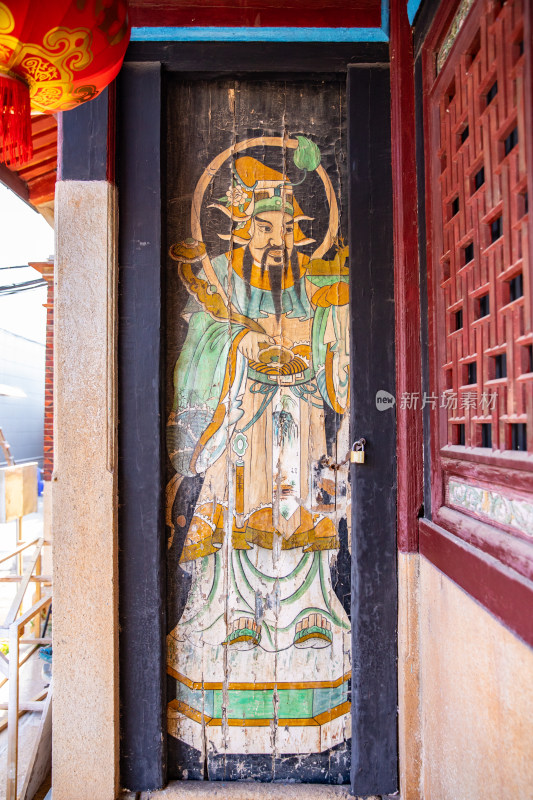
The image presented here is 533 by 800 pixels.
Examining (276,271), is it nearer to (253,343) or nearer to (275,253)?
(275,253)

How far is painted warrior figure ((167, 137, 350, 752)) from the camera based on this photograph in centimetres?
185

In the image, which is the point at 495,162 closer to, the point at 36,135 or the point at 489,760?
the point at 489,760

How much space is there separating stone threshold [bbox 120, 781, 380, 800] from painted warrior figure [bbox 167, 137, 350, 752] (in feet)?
0.51

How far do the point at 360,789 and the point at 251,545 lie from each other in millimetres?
951

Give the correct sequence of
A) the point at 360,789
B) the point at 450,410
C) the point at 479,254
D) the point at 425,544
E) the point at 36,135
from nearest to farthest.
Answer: the point at 479,254 → the point at 450,410 → the point at 425,544 → the point at 360,789 → the point at 36,135

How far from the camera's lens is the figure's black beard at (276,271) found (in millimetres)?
1906

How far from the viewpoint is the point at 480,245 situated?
1.30 metres

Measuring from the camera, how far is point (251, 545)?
1.86 m

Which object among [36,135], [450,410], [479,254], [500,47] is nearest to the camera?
[500,47]

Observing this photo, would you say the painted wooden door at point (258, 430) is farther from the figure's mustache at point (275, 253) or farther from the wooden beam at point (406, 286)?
the wooden beam at point (406, 286)

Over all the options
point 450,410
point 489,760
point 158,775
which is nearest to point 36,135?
point 450,410

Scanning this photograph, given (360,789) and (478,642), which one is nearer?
(478,642)

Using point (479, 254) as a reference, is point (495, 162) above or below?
above
